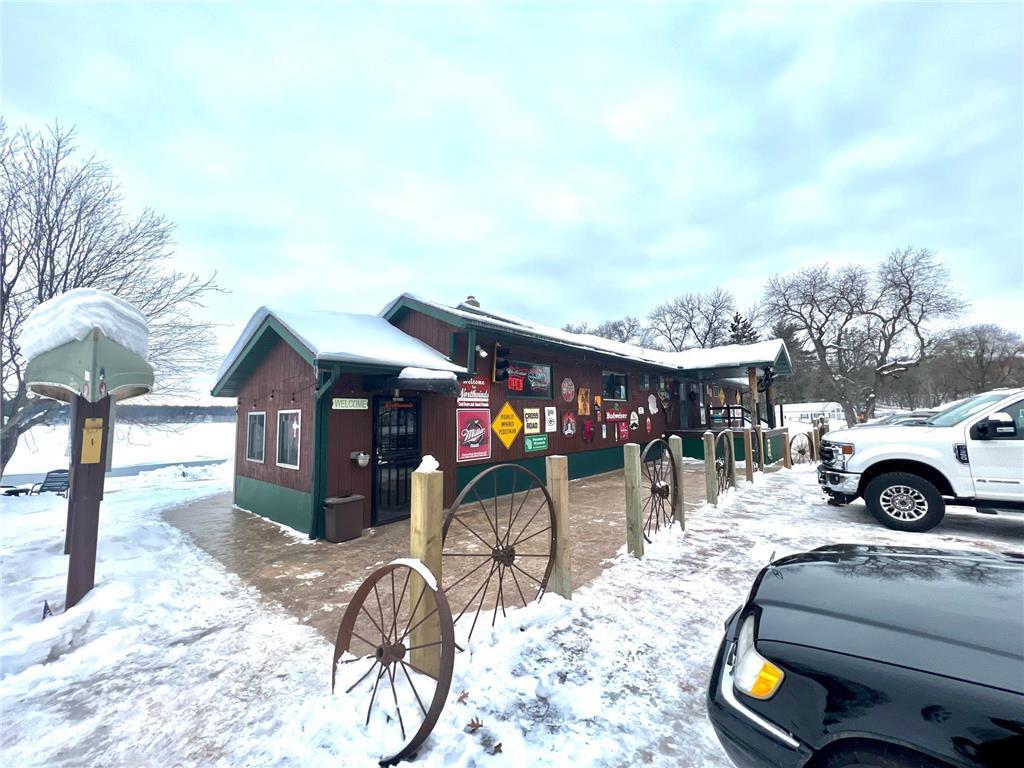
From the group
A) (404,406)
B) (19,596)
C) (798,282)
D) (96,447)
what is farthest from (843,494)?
(798,282)

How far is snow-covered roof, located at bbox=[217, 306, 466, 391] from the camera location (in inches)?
241

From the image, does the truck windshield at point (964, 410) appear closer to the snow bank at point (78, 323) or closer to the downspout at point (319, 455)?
the downspout at point (319, 455)

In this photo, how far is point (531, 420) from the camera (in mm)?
9648

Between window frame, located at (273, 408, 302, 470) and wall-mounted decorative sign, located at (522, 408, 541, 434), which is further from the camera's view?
wall-mounted decorative sign, located at (522, 408, 541, 434)

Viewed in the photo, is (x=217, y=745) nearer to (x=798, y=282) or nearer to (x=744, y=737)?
(x=744, y=737)

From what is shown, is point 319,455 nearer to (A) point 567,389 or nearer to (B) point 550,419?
(B) point 550,419

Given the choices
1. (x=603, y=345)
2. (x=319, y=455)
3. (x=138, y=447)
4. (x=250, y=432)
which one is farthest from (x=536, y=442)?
(x=138, y=447)

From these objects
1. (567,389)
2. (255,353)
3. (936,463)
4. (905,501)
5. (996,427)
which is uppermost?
(255,353)

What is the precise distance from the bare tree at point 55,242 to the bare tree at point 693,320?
133ft

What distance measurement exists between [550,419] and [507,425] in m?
1.50

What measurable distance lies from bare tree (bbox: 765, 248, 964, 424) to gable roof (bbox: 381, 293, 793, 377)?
1447cm

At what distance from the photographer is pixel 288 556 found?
548cm

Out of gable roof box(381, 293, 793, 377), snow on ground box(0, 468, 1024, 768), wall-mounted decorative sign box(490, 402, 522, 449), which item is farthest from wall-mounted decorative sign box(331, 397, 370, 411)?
wall-mounted decorative sign box(490, 402, 522, 449)

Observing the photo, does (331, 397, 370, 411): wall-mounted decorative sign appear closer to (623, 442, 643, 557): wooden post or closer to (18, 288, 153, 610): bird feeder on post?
(18, 288, 153, 610): bird feeder on post
